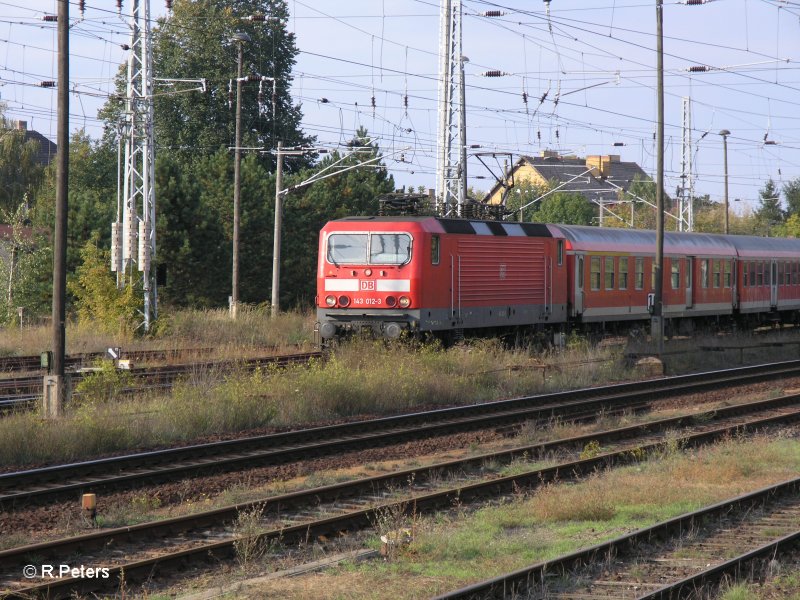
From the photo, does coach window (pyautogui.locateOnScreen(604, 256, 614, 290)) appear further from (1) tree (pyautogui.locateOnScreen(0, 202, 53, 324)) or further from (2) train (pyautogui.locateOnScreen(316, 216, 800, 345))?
(1) tree (pyautogui.locateOnScreen(0, 202, 53, 324))

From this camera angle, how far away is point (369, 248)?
2216 centimetres

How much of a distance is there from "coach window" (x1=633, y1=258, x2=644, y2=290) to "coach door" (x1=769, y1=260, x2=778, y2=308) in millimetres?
9239

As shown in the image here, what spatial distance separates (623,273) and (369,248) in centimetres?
1043

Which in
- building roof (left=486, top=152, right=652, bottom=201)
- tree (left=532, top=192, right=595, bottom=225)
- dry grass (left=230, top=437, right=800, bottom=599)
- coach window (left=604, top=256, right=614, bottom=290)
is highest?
building roof (left=486, top=152, right=652, bottom=201)

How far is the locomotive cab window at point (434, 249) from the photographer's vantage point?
21.9 m

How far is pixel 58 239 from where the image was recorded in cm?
1507

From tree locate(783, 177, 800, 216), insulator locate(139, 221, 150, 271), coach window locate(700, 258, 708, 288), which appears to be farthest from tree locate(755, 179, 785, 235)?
insulator locate(139, 221, 150, 271)

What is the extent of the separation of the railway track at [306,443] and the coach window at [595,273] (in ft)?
22.6

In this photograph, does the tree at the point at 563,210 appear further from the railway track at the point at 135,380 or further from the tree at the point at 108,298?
the railway track at the point at 135,380

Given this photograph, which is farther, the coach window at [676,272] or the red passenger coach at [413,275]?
the coach window at [676,272]

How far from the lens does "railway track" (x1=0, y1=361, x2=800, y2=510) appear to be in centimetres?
1104

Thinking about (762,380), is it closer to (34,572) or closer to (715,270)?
(715,270)

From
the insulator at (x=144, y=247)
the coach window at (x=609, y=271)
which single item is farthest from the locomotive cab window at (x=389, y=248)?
the coach window at (x=609, y=271)

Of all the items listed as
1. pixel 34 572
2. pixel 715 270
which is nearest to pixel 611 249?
pixel 715 270
